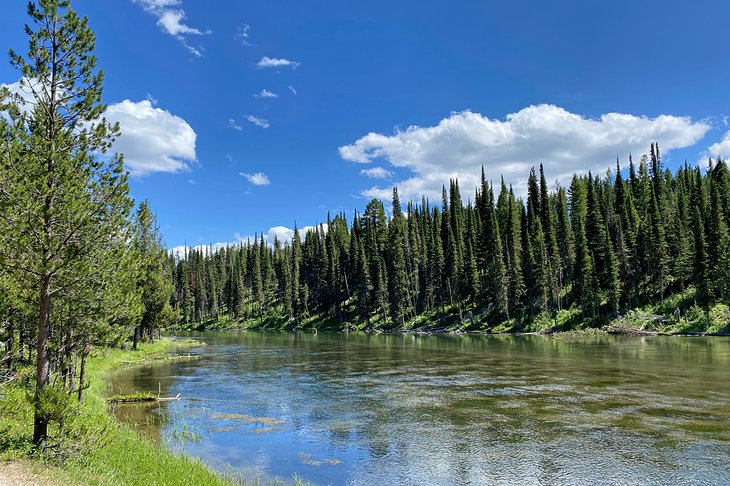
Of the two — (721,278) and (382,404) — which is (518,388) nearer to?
(382,404)

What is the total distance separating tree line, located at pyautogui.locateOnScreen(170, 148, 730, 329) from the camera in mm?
88062

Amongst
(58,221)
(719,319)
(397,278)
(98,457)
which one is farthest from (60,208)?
(397,278)

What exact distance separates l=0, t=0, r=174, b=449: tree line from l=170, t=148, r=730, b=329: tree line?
6960 cm

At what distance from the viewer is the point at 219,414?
2650cm

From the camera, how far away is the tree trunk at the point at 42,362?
1374 cm

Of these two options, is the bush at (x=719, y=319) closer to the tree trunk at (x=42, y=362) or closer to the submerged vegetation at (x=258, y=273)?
the submerged vegetation at (x=258, y=273)

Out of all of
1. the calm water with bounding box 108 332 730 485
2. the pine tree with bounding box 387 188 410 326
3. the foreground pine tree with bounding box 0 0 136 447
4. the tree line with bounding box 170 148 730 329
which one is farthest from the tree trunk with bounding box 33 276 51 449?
the pine tree with bounding box 387 188 410 326

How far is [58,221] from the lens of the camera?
14.4 meters

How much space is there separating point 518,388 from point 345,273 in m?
109

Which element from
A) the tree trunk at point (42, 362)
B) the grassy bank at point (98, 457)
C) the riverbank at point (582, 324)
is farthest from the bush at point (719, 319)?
the tree trunk at point (42, 362)

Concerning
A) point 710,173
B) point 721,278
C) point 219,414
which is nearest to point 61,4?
point 219,414

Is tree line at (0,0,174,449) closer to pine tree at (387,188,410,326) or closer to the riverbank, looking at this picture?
the riverbank

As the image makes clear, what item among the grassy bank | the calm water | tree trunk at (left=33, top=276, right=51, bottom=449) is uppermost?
tree trunk at (left=33, top=276, right=51, bottom=449)

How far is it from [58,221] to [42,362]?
3980 millimetres
